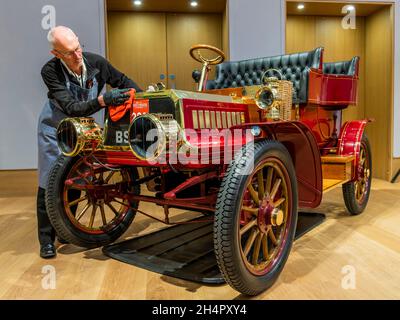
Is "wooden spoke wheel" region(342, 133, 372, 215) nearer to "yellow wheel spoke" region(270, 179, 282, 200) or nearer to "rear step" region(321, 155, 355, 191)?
"rear step" region(321, 155, 355, 191)

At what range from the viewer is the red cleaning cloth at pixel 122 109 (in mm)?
2062

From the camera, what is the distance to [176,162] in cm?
180

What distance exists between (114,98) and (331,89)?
5.78 ft

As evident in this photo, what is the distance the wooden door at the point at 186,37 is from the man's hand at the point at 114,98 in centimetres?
356

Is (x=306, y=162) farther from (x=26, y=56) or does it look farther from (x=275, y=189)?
(x=26, y=56)

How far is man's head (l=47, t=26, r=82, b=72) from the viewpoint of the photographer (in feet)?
6.87

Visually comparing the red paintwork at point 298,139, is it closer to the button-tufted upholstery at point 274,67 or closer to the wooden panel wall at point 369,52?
the button-tufted upholstery at point 274,67

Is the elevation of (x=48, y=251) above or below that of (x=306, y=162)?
below

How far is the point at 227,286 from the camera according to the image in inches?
72.1

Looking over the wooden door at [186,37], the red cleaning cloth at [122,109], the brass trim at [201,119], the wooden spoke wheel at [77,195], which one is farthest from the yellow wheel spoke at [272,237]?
the wooden door at [186,37]

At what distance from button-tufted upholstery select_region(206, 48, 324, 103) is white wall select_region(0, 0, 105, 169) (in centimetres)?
174

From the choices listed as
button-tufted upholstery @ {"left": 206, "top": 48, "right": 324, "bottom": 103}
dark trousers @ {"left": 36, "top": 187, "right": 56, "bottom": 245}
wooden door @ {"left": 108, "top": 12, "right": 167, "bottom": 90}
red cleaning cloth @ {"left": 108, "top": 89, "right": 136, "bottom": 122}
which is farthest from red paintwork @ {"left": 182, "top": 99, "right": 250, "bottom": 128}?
wooden door @ {"left": 108, "top": 12, "right": 167, "bottom": 90}

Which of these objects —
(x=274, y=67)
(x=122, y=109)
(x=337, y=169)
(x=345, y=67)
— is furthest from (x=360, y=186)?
(x=122, y=109)

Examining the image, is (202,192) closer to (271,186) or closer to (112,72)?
(271,186)
